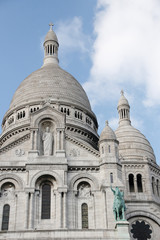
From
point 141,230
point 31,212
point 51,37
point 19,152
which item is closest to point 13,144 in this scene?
point 19,152

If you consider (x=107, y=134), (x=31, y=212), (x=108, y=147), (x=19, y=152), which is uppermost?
(x=107, y=134)

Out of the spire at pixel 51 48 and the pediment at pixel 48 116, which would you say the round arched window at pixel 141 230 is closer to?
the pediment at pixel 48 116

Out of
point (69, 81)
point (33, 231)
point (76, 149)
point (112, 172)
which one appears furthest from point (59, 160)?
point (69, 81)

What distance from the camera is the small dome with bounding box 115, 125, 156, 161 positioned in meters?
44.0

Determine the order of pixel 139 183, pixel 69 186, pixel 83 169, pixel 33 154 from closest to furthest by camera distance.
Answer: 1. pixel 69 186
2. pixel 83 169
3. pixel 33 154
4. pixel 139 183

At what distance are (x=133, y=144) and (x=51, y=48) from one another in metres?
21.6

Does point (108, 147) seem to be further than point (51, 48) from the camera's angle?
No

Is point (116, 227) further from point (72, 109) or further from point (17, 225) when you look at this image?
point (72, 109)

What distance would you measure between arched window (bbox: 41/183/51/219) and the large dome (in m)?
15.6

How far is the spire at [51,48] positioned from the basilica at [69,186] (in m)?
16.9

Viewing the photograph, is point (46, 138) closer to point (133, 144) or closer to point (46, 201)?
point (46, 201)

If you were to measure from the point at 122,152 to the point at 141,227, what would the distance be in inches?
326

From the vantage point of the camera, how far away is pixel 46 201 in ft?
105

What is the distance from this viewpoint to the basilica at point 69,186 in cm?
3012
